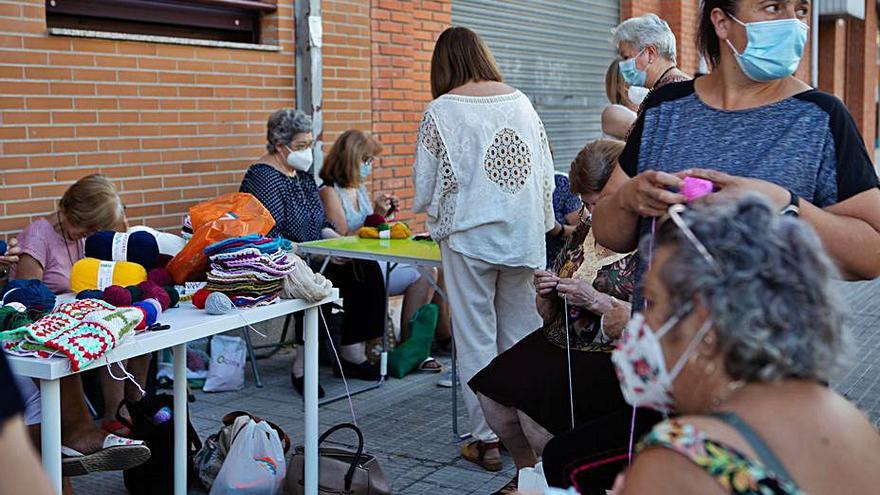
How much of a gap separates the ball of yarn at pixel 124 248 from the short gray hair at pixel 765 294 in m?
2.97

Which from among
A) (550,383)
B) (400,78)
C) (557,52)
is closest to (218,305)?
(550,383)

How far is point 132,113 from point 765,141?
4.34m

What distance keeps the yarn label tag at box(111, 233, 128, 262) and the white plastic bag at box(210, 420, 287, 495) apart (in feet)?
2.83

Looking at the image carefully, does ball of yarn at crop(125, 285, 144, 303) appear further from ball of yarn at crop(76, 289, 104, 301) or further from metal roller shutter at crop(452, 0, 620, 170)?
metal roller shutter at crop(452, 0, 620, 170)

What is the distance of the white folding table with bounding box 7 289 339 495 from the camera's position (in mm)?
3076

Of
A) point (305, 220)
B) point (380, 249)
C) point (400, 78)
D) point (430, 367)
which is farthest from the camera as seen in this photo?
point (400, 78)

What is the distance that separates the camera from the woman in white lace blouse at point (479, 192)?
4855 millimetres

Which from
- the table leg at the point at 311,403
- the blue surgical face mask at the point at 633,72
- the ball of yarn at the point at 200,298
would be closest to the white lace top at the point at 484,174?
the blue surgical face mask at the point at 633,72

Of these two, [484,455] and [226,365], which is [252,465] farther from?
[226,365]

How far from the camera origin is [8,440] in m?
1.51

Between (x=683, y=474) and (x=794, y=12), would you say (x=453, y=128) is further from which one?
(x=683, y=474)

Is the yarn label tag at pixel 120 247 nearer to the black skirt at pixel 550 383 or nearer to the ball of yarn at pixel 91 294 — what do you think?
the ball of yarn at pixel 91 294

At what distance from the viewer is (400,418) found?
18.9ft

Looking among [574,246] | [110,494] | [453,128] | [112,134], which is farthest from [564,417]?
[112,134]
